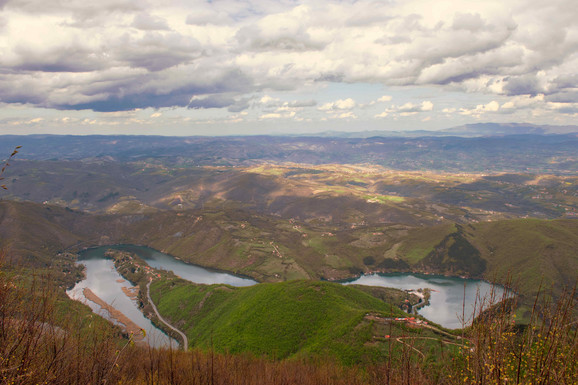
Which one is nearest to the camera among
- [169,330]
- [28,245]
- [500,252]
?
[169,330]

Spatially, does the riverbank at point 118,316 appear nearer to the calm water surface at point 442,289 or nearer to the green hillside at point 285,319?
the green hillside at point 285,319

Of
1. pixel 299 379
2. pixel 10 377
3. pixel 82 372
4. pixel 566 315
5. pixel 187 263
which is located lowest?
pixel 187 263

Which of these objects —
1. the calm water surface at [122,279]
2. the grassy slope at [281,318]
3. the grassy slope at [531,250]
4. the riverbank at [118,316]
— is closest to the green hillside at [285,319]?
the grassy slope at [281,318]

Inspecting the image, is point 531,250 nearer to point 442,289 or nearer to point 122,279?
point 442,289

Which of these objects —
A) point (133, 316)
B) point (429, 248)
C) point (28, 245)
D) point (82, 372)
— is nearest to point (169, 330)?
point (133, 316)

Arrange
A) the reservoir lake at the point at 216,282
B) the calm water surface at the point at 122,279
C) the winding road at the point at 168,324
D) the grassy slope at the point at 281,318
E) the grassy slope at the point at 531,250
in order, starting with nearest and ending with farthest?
the grassy slope at the point at 281,318
the winding road at the point at 168,324
the reservoir lake at the point at 216,282
the calm water surface at the point at 122,279
the grassy slope at the point at 531,250

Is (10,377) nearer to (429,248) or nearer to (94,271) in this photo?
(94,271)

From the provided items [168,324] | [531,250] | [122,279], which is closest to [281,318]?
[168,324]
